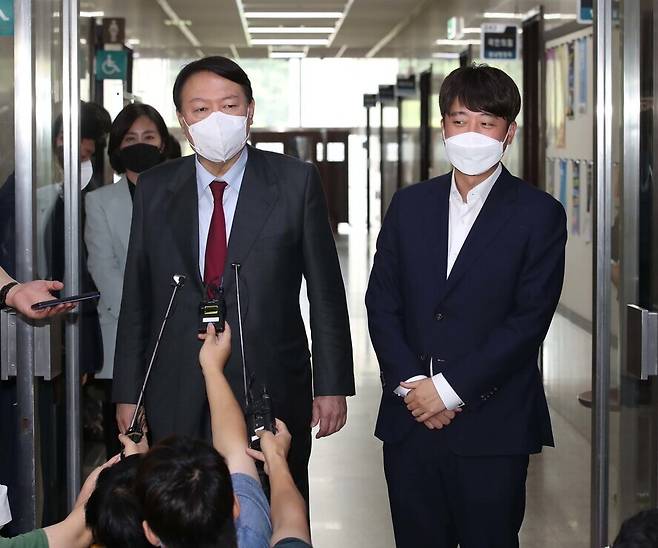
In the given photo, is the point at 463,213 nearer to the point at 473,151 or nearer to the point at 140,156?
the point at 473,151

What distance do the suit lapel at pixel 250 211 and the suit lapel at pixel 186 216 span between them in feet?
0.31

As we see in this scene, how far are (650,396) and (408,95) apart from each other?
51.4 feet

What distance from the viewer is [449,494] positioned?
3.19 meters

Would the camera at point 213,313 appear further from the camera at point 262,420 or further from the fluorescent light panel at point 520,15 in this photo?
the fluorescent light panel at point 520,15

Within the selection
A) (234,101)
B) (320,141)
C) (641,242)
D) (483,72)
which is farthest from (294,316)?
(320,141)

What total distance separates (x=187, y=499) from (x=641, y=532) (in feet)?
2.50

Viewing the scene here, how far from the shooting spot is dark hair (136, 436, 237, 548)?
1.99 m

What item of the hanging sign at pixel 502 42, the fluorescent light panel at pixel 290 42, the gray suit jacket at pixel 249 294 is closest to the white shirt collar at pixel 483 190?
the gray suit jacket at pixel 249 294

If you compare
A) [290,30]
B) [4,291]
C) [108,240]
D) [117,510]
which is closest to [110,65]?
[108,240]

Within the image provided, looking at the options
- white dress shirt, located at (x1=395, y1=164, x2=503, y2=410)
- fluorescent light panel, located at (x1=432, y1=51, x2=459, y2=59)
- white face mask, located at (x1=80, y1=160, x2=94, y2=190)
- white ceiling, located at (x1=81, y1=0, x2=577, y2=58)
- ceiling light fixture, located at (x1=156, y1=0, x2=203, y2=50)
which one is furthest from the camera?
ceiling light fixture, located at (x1=156, y1=0, x2=203, y2=50)

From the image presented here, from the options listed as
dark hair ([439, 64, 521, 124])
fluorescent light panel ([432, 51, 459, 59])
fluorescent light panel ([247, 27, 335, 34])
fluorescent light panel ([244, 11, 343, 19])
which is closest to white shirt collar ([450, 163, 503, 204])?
dark hair ([439, 64, 521, 124])

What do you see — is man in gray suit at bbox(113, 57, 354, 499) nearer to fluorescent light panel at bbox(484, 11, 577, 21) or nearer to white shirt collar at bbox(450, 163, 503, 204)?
white shirt collar at bbox(450, 163, 503, 204)

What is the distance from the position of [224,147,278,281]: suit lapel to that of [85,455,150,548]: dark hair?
1.01m

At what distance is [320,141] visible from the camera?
89.5 ft
